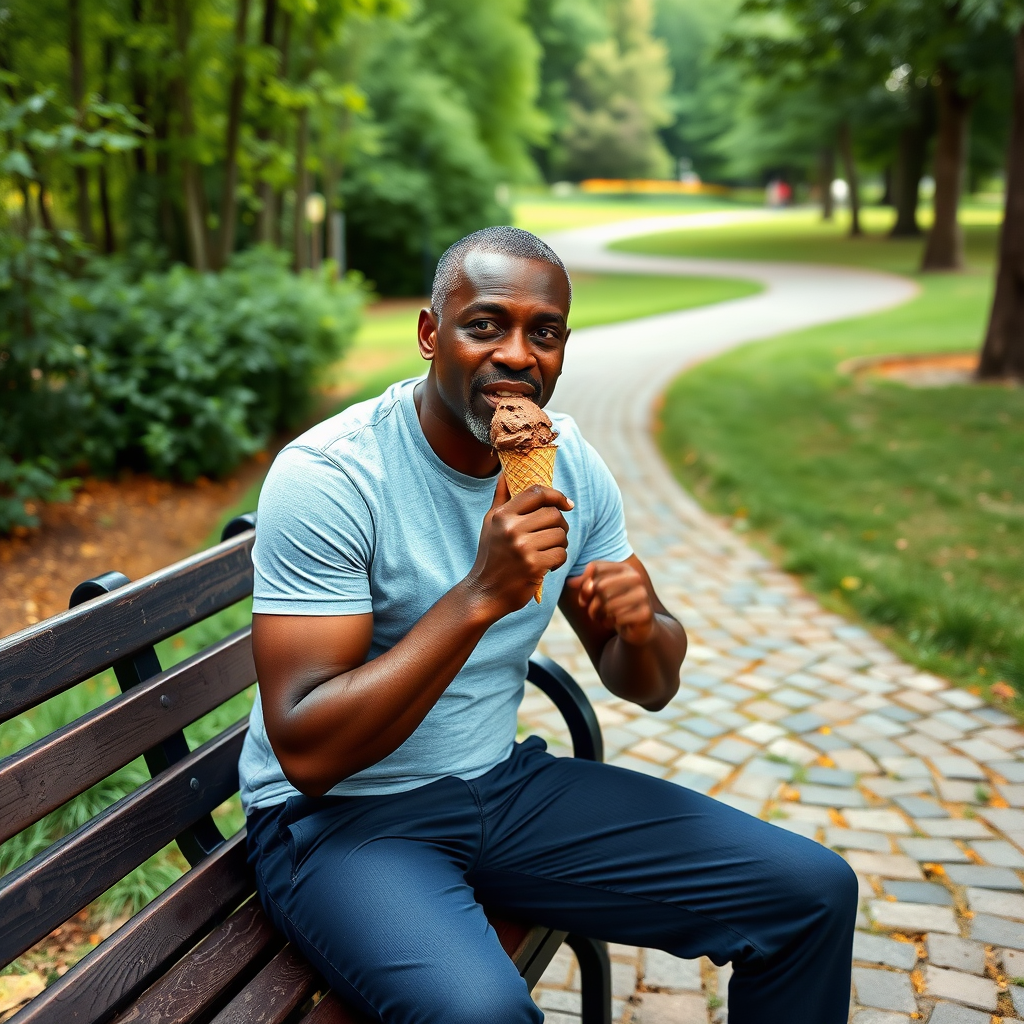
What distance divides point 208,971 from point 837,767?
2.55 m

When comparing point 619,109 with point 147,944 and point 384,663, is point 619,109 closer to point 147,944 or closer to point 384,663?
point 384,663

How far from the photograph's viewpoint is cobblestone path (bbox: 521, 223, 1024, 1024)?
2.70 m

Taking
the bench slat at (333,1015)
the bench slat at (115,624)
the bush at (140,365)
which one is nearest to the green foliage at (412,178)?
the bush at (140,365)

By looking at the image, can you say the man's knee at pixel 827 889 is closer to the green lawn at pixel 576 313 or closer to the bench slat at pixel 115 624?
the bench slat at pixel 115 624

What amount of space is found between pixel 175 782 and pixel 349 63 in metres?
14.2

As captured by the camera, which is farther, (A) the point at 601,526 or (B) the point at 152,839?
(A) the point at 601,526

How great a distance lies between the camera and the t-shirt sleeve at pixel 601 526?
2383 mm

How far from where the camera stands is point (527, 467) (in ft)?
6.20

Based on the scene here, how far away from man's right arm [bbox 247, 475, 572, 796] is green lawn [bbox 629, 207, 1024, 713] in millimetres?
3250

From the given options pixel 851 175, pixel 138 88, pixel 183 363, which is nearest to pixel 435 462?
pixel 183 363

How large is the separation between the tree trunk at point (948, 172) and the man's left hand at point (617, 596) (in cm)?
2273

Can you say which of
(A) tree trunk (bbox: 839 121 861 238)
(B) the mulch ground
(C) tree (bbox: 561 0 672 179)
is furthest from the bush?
(C) tree (bbox: 561 0 672 179)

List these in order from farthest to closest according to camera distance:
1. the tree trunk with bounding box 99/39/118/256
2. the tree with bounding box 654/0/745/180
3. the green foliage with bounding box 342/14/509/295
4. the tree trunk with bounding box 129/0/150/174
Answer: the tree with bounding box 654/0/745/180 < the green foliage with bounding box 342/14/509/295 < the tree trunk with bounding box 99/39/118/256 < the tree trunk with bounding box 129/0/150/174

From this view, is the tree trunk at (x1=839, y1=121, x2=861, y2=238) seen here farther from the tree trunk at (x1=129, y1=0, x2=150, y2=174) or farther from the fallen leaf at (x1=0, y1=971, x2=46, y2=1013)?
the fallen leaf at (x1=0, y1=971, x2=46, y2=1013)
